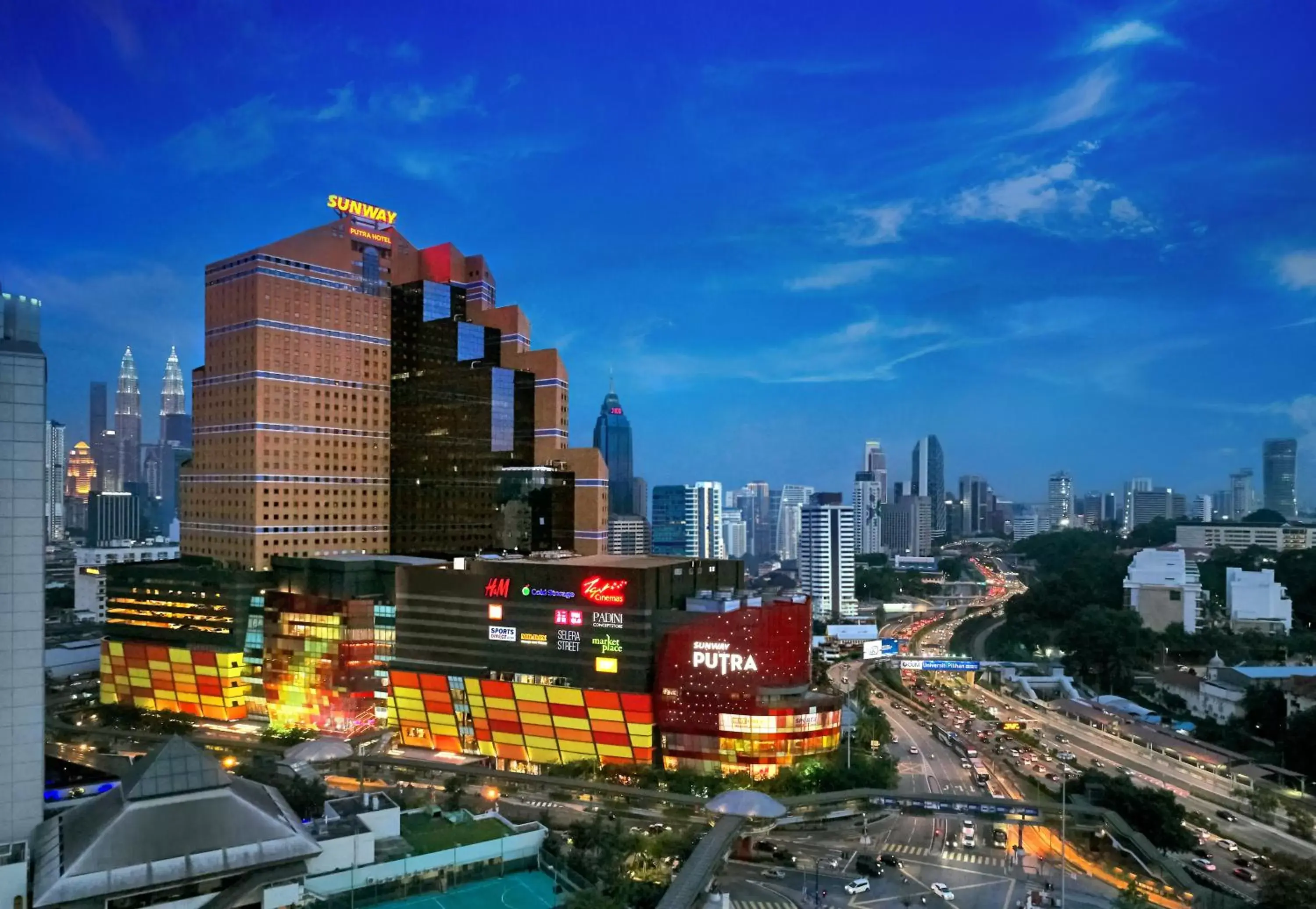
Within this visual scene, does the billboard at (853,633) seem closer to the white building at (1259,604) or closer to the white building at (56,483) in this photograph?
the white building at (1259,604)

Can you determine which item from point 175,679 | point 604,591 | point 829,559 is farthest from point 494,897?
point 829,559

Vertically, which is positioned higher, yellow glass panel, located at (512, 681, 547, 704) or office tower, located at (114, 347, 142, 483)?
office tower, located at (114, 347, 142, 483)

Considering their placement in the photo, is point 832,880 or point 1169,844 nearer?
point 832,880

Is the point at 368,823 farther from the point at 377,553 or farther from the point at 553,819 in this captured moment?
the point at 377,553

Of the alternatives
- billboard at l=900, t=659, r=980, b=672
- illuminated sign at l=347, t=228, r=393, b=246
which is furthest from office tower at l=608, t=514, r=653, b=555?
illuminated sign at l=347, t=228, r=393, b=246

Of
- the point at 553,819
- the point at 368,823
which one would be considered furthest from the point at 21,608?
the point at 553,819

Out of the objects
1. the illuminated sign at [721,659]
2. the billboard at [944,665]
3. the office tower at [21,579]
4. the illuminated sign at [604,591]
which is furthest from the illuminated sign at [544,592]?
the billboard at [944,665]

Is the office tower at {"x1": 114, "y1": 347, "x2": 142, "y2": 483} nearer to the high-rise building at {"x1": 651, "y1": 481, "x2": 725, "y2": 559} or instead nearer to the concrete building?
the high-rise building at {"x1": 651, "y1": 481, "x2": 725, "y2": 559}
